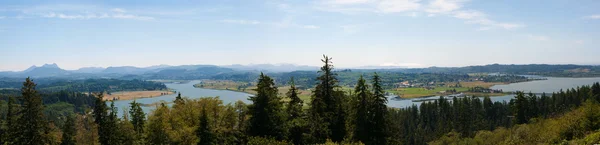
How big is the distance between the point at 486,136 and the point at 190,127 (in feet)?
115

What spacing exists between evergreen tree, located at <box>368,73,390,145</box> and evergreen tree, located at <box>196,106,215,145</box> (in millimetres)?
13180

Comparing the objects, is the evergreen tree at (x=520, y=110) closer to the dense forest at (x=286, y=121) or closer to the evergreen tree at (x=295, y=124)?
the dense forest at (x=286, y=121)

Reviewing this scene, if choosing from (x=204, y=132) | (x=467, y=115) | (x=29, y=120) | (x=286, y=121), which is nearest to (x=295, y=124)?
(x=286, y=121)

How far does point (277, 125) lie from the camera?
1236 inches

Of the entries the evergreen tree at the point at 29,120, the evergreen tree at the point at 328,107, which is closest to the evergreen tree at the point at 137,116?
the evergreen tree at the point at 29,120

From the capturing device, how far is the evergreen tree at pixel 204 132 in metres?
29.2

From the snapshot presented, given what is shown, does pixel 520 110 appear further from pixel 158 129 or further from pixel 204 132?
pixel 158 129

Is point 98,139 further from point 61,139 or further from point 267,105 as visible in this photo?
point 267,105

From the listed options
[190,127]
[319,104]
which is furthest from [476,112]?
[190,127]

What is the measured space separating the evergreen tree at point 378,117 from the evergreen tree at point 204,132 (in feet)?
43.2

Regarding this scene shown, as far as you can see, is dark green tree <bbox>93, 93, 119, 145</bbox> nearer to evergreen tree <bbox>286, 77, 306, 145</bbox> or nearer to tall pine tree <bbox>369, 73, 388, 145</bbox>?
evergreen tree <bbox>286, 77, 306, 145</bbox>

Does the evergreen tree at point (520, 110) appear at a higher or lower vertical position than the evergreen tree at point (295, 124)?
lower

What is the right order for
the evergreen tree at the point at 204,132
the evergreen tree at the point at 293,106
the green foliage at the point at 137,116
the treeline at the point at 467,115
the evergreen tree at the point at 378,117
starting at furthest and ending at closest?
the treeline at the point at 467,115 → the green foliage at the point at 137,116 → the evergreen tree at the point at 293,106 → the evergreen tree at the point at 378,117 → the evergreen tree at the point at 204,132

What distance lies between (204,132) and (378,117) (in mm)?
14195
